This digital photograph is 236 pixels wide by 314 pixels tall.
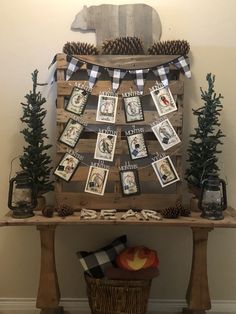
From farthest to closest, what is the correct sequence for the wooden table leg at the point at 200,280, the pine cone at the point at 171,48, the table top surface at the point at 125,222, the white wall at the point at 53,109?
the white wall at the point at 53,109, the pine cone at the point at 171,48, the wooden table leg at the point at 200,280, the table top surface at the point at 125,222

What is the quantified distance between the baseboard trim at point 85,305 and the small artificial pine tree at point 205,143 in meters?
0.78

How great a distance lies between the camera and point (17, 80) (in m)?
2.11

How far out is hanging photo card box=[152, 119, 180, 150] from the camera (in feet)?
6.44

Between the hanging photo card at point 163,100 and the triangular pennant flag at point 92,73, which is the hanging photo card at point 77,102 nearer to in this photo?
the triangular pennant flag at point 92,73

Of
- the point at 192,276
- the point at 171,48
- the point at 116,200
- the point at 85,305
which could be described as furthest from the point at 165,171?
the point at 85,305

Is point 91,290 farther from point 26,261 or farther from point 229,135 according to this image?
point 229,135

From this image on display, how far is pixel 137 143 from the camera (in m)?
1.96

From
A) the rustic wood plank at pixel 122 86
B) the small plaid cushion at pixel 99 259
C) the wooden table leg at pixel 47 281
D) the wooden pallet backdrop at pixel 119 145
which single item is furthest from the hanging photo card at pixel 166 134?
the wooden table leg at pixel 47 281

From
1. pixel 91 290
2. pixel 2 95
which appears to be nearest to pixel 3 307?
pixel 91 290

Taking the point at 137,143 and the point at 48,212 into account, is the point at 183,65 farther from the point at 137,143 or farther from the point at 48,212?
the point at 48,212

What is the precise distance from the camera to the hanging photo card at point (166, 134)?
196 centimetres

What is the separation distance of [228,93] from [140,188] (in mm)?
772

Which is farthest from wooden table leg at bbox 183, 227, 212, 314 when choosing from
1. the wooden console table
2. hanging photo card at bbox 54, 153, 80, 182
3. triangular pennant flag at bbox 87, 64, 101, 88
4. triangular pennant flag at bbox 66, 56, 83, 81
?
triangular pennant flag at bbox 66, 56, 83, 81

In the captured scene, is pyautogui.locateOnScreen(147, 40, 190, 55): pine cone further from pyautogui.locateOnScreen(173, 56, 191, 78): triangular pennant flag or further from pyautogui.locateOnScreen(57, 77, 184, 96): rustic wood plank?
pyautogui.locateOnScreen(57, 77, 184, 96): rustic wood plank
